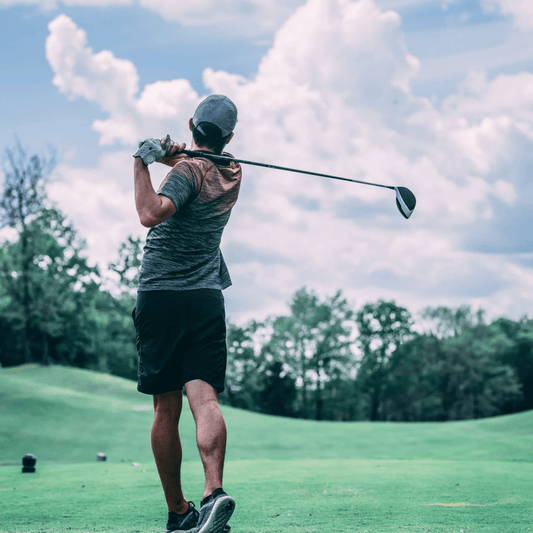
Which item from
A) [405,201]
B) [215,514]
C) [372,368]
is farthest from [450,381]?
[215,514]

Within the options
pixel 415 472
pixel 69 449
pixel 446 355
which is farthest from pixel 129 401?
pixel 446 355

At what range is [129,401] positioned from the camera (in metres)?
27.0

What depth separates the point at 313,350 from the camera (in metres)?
49.1

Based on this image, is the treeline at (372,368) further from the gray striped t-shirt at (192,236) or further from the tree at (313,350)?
the gray striped t-shirt at (192,236)

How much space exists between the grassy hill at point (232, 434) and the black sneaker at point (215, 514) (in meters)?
12.0

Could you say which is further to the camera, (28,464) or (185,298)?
(28,464)

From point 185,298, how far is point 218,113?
90cm

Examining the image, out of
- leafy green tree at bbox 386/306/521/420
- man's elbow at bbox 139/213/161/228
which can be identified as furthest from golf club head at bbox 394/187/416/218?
leafy green tree at bbox 386/306/521/420

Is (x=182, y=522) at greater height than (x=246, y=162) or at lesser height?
lesser

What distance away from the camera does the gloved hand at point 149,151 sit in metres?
2.86

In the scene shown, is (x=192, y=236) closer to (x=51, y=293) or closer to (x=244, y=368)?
(x=51, y=293)

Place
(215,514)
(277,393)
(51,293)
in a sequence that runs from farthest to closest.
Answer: (277,393)
(51,293)
(215,514)

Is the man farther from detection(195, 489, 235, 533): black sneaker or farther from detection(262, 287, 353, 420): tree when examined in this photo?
detection(262, 287, 353, 420): tree

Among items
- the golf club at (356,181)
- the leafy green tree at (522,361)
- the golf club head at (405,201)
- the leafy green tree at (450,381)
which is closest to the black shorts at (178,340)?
the golf club at (356,181)
